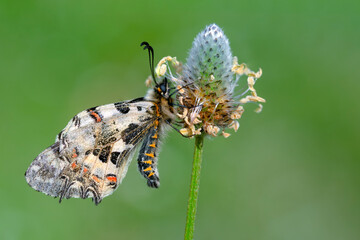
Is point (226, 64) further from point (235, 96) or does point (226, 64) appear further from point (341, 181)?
point (341, 181)

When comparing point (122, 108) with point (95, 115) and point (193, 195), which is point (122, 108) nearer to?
point (95, 115)

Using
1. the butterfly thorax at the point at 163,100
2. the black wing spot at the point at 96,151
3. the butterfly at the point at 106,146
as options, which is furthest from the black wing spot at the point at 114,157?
the butterfly thorax at the point at 163,100

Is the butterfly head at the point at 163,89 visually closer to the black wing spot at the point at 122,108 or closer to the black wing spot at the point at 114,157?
the black wing spot at the point at 122,108

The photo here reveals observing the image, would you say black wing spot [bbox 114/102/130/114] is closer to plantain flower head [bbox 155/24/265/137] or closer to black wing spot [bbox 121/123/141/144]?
black wing spot [bbox 121/123/141/144]

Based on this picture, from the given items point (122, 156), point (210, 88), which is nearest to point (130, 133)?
point (122, 156)

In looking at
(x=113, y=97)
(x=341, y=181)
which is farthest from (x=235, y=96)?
(x=113, y=97)
